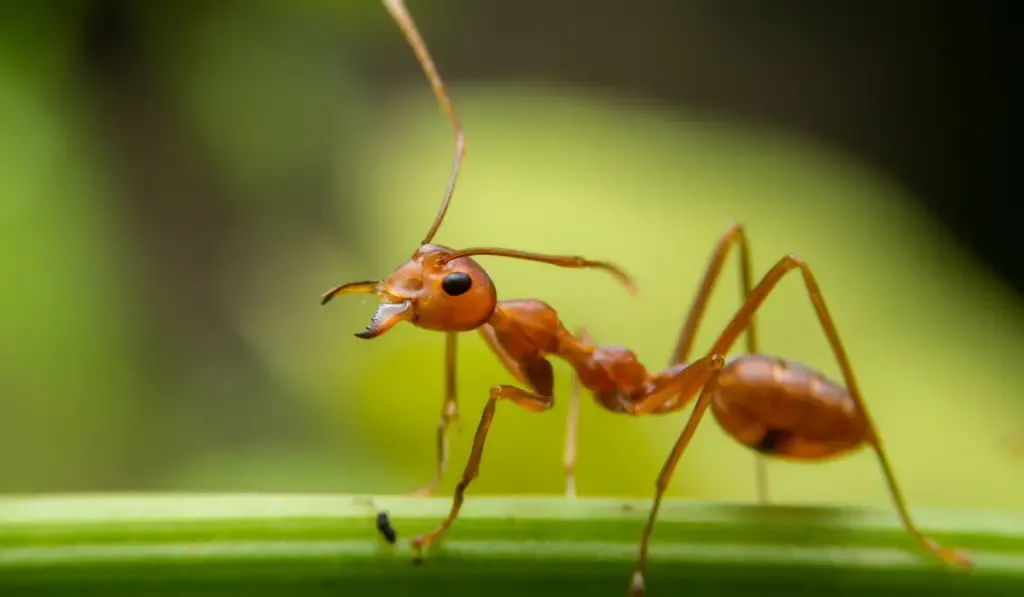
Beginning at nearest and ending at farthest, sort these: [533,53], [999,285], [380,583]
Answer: [380,583] → [999,285] → [533,53]

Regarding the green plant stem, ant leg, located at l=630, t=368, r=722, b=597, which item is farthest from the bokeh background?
the green plant stem

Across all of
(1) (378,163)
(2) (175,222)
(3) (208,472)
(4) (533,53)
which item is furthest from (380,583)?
(4) (533,53)

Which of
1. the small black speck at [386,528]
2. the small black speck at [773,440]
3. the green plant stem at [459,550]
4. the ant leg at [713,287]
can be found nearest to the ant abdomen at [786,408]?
the small black speck at [773,440]

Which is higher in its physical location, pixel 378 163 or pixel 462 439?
pixel 378 163

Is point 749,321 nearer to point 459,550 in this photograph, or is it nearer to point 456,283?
point 456,283

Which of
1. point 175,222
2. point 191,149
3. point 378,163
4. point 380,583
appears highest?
point 191,149

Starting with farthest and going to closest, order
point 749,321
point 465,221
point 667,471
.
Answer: point 465,221, point 749,321, point 667,471

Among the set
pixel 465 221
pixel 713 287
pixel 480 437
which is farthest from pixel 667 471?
pixel 465 221

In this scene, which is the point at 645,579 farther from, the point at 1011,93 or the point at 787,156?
the point at 1011,93
